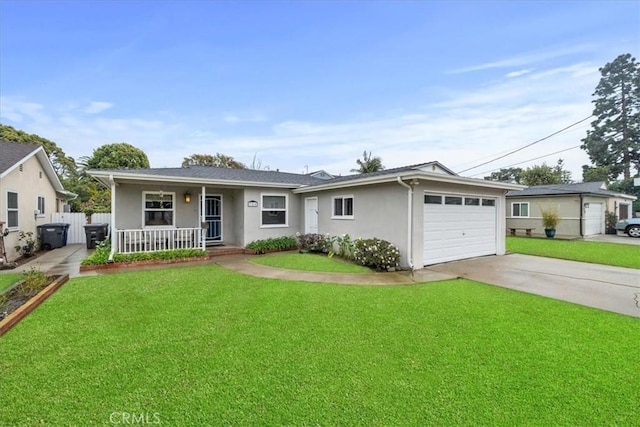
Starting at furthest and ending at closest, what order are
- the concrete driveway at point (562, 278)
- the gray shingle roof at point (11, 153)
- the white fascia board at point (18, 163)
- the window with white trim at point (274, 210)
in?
the window with white trim at point (274, 210)
the gray shingle roof at point (11, 153)
the white fascia board at point (18, 163)
the concrete driveway at point (562, 278)

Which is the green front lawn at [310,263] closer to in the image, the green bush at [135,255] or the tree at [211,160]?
the green bush at [135,255]

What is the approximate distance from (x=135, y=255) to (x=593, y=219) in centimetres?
2405

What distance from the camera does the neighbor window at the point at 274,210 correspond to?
11.6m

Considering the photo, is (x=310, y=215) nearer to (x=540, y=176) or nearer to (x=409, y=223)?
(x=409, y=223)

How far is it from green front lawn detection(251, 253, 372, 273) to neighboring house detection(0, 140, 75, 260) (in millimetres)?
8025

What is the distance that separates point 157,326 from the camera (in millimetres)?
4133

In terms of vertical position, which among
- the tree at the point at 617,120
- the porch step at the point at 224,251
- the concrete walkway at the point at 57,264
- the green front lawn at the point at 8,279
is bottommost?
the green front lawn at the point at 8,279

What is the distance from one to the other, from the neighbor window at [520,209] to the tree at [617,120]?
1096 inches

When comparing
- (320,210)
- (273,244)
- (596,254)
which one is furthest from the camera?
(320,210)

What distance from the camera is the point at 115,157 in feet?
95.3

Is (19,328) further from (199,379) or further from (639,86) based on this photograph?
(639,86)

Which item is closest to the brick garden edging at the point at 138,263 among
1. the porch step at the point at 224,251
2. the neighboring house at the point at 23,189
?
the porch step at the point at 224,251

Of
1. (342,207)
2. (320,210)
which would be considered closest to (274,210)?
(320,210)

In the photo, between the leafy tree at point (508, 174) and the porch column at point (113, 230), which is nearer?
the porch column at point (113, 230)
